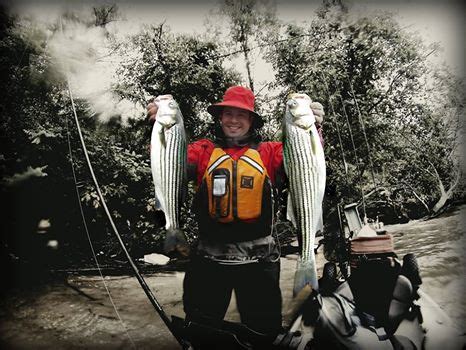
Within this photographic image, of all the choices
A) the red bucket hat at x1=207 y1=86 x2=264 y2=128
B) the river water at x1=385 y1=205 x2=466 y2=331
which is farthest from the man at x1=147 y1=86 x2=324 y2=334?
the river water at x1=385 y1=205 x2=466 y2=331

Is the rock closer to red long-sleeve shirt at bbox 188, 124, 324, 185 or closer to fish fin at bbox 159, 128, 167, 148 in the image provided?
red long-sleeve shirt at bbox 188, 124, 324, 185

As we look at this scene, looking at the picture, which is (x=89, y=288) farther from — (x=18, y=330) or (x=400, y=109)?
(x=400, y=109)

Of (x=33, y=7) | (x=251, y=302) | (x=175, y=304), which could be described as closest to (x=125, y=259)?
(x=175, y=304)

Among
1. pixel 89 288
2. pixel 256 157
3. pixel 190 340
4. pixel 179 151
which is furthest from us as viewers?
pixel 89 288

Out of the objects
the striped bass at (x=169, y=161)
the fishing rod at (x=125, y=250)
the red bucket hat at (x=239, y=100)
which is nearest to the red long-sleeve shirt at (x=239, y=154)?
the red bucket hat at (x=239, y=100)

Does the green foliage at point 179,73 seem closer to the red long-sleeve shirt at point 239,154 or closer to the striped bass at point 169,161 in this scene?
the red long-sleeve shirt at point 239,154

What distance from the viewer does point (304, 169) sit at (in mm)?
2887

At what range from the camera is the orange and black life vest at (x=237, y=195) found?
10.8 feet

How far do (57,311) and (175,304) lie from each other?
107 centimetres

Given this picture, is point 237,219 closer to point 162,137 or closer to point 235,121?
point 235,121

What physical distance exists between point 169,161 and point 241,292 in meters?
1.35

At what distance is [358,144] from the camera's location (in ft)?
13.2

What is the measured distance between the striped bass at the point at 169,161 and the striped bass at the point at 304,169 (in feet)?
2.47

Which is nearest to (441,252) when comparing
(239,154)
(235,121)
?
(239,154)
